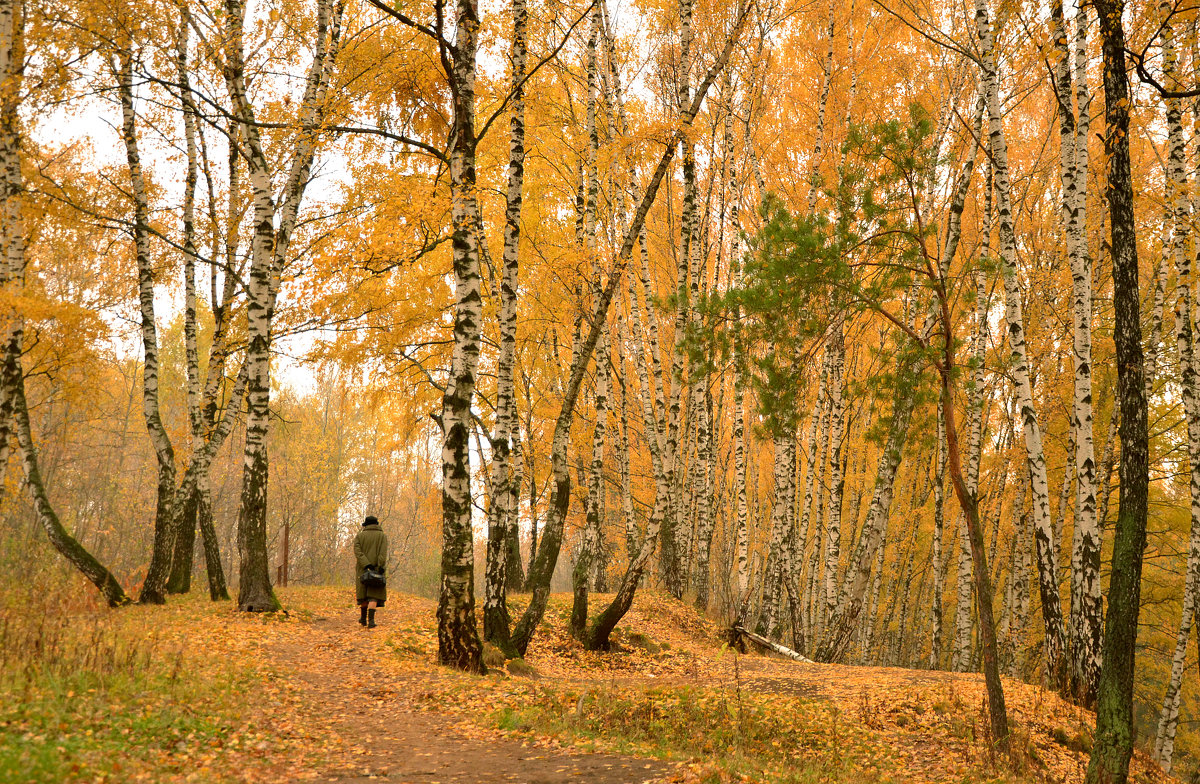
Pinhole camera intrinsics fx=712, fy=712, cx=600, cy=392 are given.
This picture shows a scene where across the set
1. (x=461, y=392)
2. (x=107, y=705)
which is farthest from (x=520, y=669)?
(x=107, y=705)

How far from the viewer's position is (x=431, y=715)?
253 inches

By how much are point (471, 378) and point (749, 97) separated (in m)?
10.1

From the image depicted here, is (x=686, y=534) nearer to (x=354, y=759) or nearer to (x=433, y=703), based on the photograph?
(x=433, y=703)

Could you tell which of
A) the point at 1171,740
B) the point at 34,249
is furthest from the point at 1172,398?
the point at 34,249

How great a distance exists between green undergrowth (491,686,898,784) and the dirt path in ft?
1.45

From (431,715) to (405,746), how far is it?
88cm

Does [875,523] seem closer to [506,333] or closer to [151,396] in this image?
[506,333]

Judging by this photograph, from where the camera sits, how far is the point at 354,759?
16.8 ft

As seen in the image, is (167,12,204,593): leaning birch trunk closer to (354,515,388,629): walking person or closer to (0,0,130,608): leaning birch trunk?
(0,0,130,608): leaning birch trunk

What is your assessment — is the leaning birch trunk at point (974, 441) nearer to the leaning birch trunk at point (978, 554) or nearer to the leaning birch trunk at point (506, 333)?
the leaning birch trunk at point (978, 554)

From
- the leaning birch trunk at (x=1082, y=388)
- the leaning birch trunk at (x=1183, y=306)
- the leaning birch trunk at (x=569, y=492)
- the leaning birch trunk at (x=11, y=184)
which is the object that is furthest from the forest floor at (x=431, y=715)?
the leaning birch trunk at (x=11, y=184)

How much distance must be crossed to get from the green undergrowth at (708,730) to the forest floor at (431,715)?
0.08 feet

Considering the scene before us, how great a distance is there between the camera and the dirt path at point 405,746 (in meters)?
4.96

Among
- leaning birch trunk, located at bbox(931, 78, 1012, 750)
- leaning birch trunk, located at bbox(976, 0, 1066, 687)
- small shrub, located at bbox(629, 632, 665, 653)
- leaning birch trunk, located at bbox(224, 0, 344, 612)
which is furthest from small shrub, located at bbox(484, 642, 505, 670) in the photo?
leaning birch trunk, located at bbox(976, 0, 1066, 687)
